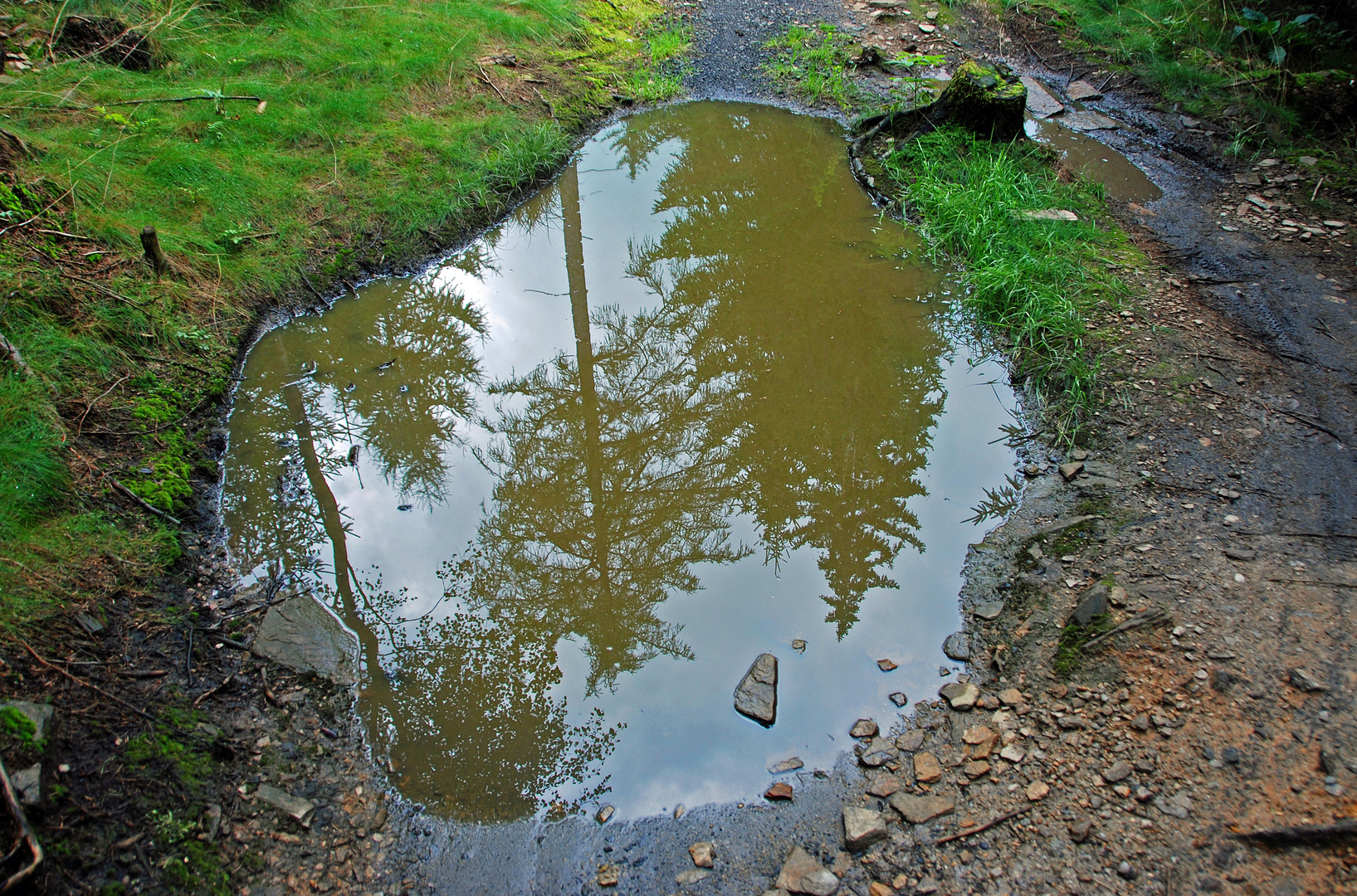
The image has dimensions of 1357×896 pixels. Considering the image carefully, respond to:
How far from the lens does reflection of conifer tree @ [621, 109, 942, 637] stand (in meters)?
3.61

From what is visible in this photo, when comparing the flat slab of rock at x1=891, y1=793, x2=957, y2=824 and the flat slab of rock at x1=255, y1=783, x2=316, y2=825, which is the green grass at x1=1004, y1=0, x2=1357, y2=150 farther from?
the flat slab of rock at x1=255, y1=783, x2=316, y2=825

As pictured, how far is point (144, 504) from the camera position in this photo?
10.7 feet

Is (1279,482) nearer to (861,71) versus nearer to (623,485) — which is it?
(623,485)

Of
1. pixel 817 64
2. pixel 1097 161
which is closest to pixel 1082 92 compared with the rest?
pixel 1097 161

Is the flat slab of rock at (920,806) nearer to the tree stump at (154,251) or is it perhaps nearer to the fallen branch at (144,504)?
the fallen branch at (144,504)

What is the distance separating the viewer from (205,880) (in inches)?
87.2

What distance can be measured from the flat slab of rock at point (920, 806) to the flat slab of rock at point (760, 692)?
21.4 inches

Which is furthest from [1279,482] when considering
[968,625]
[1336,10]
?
[1336,10]

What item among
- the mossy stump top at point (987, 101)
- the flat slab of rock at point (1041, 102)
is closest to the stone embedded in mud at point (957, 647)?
the mossy stump top at point (987, 101)

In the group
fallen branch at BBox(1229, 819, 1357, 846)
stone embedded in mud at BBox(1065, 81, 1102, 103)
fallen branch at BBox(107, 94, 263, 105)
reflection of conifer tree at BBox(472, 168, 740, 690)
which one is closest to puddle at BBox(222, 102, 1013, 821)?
reflection of conifer tree at BBox(472, 168, 740, 690)

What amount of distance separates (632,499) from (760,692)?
1293mm

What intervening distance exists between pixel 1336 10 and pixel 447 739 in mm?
9093

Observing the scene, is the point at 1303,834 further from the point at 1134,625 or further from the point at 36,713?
the point at 36,713

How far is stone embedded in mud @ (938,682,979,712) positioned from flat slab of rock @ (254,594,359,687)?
2497 mm
